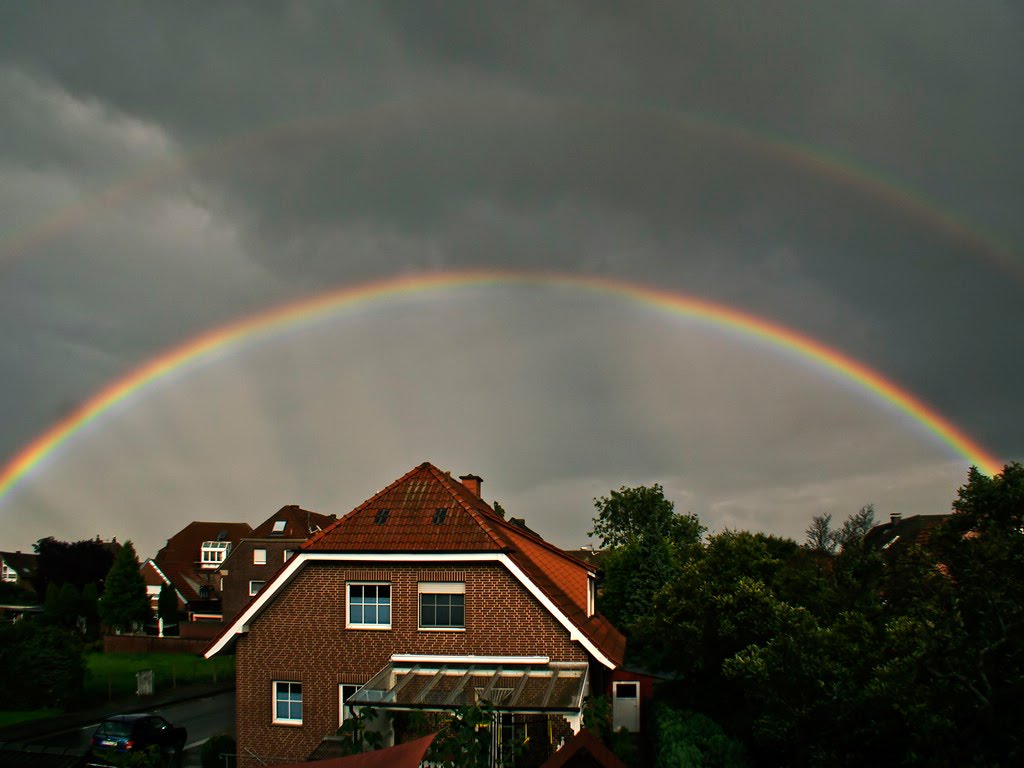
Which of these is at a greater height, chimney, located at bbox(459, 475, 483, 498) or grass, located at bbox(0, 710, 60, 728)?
chimney, located at bbox(459, 475, 483, 498)

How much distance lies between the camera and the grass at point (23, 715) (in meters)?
32.2

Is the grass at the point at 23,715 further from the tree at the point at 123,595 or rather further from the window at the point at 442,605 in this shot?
the tree at the point at 123,595

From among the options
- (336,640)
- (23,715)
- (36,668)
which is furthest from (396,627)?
(36,668)

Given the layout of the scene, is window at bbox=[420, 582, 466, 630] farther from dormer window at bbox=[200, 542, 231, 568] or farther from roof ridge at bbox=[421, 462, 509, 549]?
dormer window at bbox=[200, 542, 231, 568]

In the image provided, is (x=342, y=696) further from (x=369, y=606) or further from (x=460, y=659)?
(x=460, y=659)

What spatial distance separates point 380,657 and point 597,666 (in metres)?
6.39

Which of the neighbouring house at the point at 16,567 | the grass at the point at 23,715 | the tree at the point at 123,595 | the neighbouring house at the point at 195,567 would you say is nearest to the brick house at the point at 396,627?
the grass at the point at 23,715

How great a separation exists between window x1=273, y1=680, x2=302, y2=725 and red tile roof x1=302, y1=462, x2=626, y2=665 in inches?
152

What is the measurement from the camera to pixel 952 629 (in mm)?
11836

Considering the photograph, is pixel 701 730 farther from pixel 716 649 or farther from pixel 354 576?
pixel 354 576

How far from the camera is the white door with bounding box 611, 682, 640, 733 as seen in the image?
104 feet

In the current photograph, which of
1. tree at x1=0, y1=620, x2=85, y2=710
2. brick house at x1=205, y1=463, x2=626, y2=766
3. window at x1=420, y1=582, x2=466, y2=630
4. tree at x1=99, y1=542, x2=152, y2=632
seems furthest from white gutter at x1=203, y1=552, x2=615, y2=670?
tree at x1=99, y1=542, x2=152, y2=632

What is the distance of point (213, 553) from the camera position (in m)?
104

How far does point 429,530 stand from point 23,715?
22800 mm
